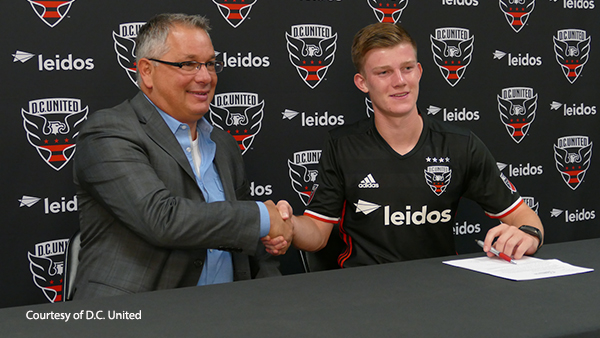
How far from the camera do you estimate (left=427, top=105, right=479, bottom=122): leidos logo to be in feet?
9.53

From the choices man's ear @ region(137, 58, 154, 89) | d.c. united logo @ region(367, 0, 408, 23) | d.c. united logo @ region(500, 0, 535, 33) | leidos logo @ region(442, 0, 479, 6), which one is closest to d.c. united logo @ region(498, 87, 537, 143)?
d.c. united logo @ region(500, 0, 535, 33)

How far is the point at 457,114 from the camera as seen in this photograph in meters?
2.95

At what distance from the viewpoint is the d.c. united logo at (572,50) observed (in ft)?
10.3

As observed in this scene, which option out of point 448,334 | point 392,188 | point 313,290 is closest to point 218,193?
point 392,188

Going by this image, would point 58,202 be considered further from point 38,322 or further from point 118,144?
point 38,322

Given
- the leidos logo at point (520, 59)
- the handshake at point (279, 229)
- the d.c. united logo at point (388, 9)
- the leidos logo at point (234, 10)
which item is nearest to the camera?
the handshake at point (279, 229)

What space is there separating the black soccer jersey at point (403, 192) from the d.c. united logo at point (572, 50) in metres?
1.36

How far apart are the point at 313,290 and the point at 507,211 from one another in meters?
1.19

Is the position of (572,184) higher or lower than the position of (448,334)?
lower

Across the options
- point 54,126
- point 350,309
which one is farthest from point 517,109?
point 54,126

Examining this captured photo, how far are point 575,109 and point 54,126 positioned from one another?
2.86m

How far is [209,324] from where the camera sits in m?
1.06

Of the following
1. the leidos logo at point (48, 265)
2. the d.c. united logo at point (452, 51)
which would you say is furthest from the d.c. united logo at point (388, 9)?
the leidos logo at point (48, 265)

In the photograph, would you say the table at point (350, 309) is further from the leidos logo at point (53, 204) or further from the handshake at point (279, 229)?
the leidos logo at point (53, 204)
